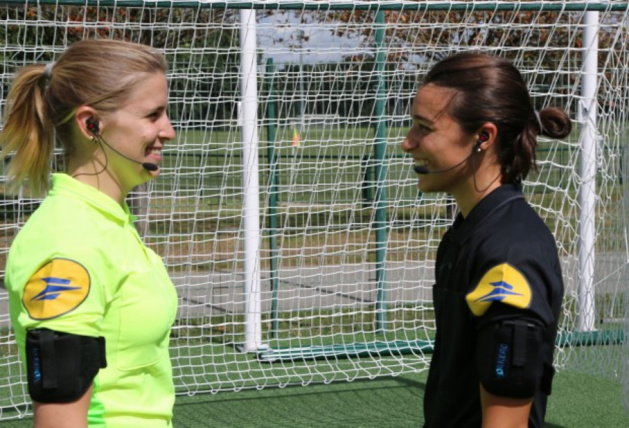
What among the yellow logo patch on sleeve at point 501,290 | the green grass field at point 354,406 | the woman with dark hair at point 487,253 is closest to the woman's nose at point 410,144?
the woman with dark hair at point 487,253

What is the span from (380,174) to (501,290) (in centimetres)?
457

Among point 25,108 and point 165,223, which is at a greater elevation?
point 25,108

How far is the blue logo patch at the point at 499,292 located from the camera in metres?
1.92

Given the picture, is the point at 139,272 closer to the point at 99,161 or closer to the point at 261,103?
the point at 99,161

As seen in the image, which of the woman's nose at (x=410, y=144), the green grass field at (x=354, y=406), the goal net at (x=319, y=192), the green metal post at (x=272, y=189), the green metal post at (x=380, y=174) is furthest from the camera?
the green metal post at (x=272, y=189)

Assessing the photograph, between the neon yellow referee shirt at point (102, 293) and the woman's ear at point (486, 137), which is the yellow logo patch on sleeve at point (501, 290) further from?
the neon yellow referee shirt at point (102, 293)

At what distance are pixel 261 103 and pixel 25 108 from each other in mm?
4516

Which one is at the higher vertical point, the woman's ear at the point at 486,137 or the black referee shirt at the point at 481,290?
the woman's ear at the point at 486,137

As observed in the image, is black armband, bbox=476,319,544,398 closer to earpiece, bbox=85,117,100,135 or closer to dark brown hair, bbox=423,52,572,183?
dark brown hair, bbox=423,52,572,183

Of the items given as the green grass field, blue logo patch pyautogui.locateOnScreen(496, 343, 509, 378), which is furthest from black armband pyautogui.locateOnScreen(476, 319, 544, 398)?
the green grass field

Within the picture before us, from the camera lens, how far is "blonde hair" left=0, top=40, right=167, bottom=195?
2104mm

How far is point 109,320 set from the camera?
1.95 metres

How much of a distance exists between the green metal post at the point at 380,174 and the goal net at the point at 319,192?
1 cm

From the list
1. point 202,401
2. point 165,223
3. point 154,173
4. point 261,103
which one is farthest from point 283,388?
point 154,173
